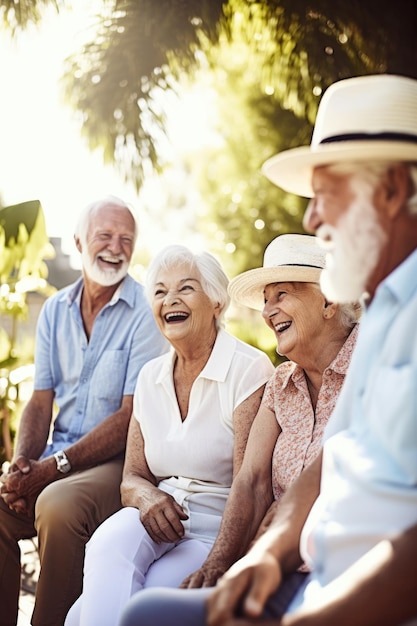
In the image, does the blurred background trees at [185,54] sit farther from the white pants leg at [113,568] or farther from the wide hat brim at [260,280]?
the white pants leg at [113,568]

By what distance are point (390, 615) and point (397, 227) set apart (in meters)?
Result: 0.77

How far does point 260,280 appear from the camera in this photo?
273 cm

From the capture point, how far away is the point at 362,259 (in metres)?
1.65

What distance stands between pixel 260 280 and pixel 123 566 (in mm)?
1066

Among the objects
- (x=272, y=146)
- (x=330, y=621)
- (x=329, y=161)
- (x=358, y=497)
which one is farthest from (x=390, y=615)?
(x=272, y=146)

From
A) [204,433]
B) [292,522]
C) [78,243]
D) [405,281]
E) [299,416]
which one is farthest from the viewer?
[78,243]

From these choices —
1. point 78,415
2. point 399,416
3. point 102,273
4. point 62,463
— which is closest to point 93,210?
point 102,273

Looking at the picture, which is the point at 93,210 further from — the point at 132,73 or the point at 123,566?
the point at 132,73

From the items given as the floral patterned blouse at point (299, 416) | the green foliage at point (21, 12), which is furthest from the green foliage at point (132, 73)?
the floral patterned blouse at point (299, 416)

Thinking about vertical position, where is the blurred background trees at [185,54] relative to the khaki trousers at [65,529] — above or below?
above

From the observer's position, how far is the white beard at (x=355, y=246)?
5.36 feet

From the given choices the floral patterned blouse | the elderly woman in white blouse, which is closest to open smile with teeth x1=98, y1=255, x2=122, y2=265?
the elderly woman in white blouse

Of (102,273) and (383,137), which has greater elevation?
(383,137)

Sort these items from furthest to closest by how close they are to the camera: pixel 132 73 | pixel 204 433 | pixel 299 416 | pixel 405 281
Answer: pixel 132 73, pixel 204 433, pixel 299 416, pixel 405 281
